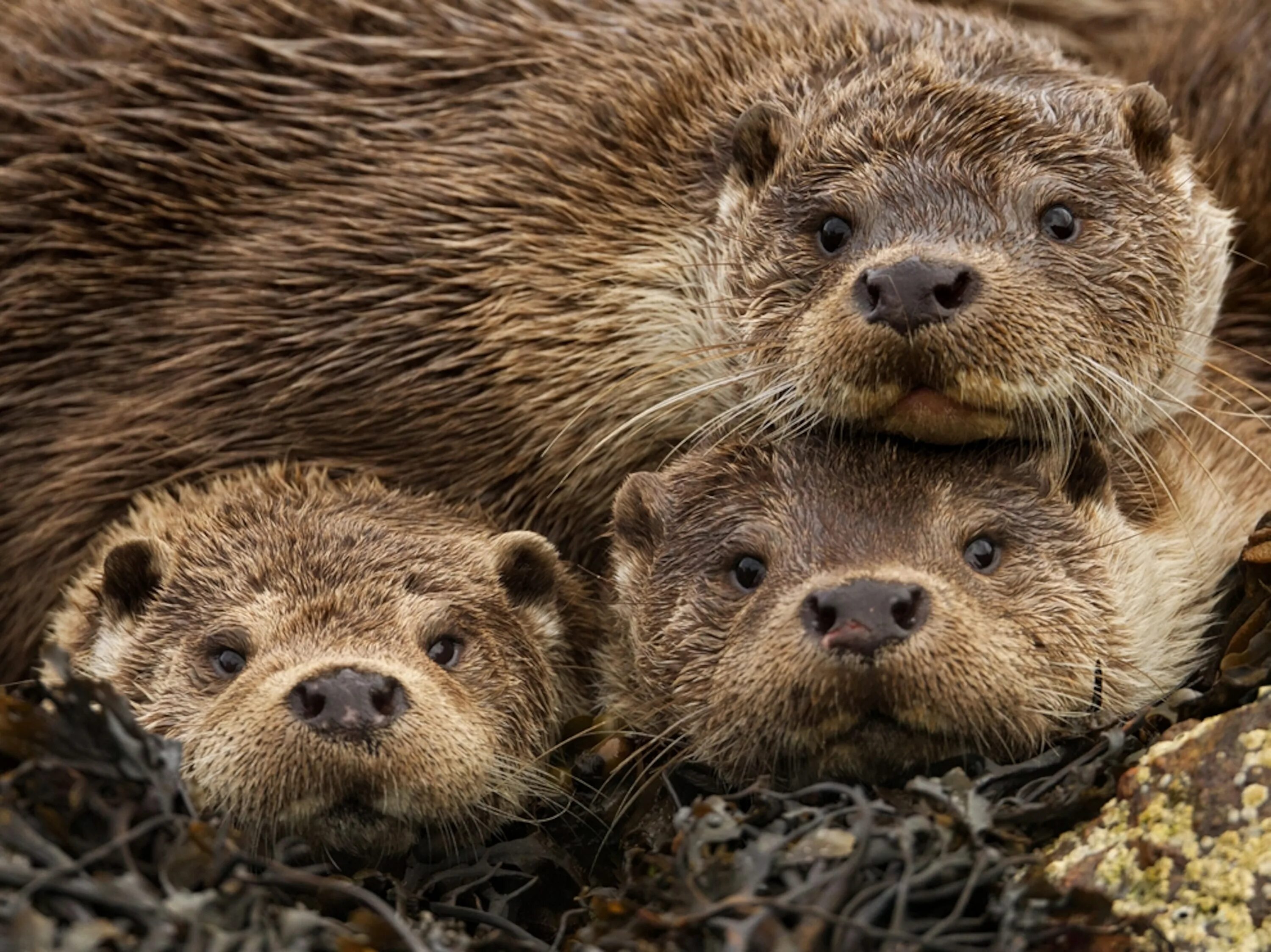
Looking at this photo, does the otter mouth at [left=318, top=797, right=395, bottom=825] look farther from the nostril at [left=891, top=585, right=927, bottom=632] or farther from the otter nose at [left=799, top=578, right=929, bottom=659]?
the nostril at [left=891, top=585, right=927, bottom=632]

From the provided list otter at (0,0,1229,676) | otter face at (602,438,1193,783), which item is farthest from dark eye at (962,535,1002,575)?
otter at (0,0,1229,676)

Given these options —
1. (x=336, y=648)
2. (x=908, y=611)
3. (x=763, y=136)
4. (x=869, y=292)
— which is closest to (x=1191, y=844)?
(x=908, y=611)

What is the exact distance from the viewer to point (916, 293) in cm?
466

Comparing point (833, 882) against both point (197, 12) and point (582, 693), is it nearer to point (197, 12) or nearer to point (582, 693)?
point (582, 693)

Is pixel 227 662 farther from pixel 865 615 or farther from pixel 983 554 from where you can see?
pixel 983 554

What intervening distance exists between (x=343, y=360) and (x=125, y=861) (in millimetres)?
2251

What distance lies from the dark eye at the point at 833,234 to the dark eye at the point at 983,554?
950 millimetres

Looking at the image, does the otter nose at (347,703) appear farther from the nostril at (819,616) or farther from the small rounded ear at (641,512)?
the nostril at (819,616)

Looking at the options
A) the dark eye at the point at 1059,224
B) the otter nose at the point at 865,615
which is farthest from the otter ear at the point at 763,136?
the otter nose at the point at 865,615

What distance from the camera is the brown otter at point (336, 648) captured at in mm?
4676

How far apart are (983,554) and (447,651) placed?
1575mm

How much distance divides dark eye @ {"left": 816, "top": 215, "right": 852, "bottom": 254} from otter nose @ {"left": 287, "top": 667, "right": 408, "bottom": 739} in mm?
1791

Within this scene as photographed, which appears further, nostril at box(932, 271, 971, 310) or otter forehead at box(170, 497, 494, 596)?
otter forehead at box(170, 497, 494, 596)

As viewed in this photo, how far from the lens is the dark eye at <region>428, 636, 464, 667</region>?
207 inches
